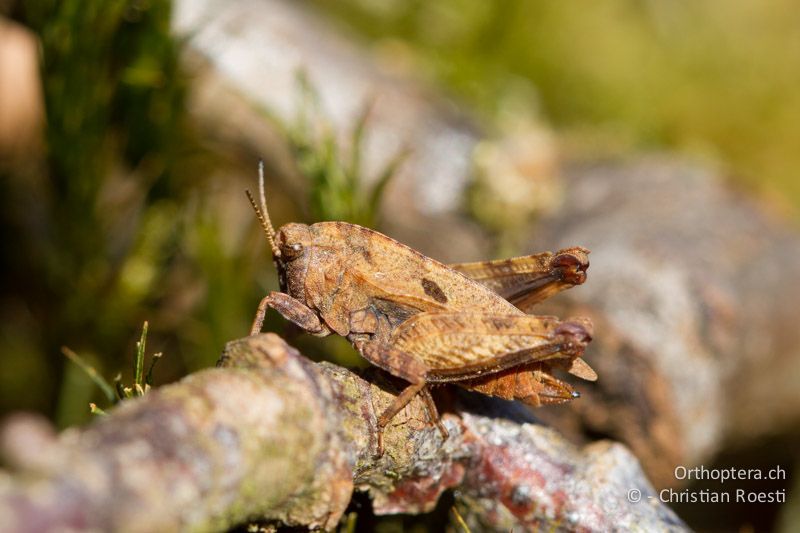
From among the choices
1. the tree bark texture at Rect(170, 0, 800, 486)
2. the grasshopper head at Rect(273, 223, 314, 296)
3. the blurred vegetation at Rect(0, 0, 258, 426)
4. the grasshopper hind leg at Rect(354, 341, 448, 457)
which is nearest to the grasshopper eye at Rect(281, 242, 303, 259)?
the grasshopper head at Rect(273, 223, 314, 296)

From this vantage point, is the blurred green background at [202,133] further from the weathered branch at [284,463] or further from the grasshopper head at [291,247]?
the weathered branch at [284,463]

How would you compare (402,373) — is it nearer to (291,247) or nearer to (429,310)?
(429,310)

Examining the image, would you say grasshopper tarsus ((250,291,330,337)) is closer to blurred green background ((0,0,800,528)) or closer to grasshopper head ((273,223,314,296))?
grasshopper head ((273,223,314,296))

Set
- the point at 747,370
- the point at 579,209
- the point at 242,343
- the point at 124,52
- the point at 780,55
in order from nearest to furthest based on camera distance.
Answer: the point at 242,343
the point at 124,52
the point at 747,370
the point at 579,209
the point at 780,55

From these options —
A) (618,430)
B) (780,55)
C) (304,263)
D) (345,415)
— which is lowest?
(345,415)

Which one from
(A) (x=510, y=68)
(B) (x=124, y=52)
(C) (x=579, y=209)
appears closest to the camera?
(B) (x=124, y=52)

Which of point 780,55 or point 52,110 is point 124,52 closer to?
point 52,110

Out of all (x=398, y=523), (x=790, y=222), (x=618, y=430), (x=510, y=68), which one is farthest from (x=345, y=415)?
(x=510, y=68)

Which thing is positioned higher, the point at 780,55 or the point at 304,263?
the point at 780,55
